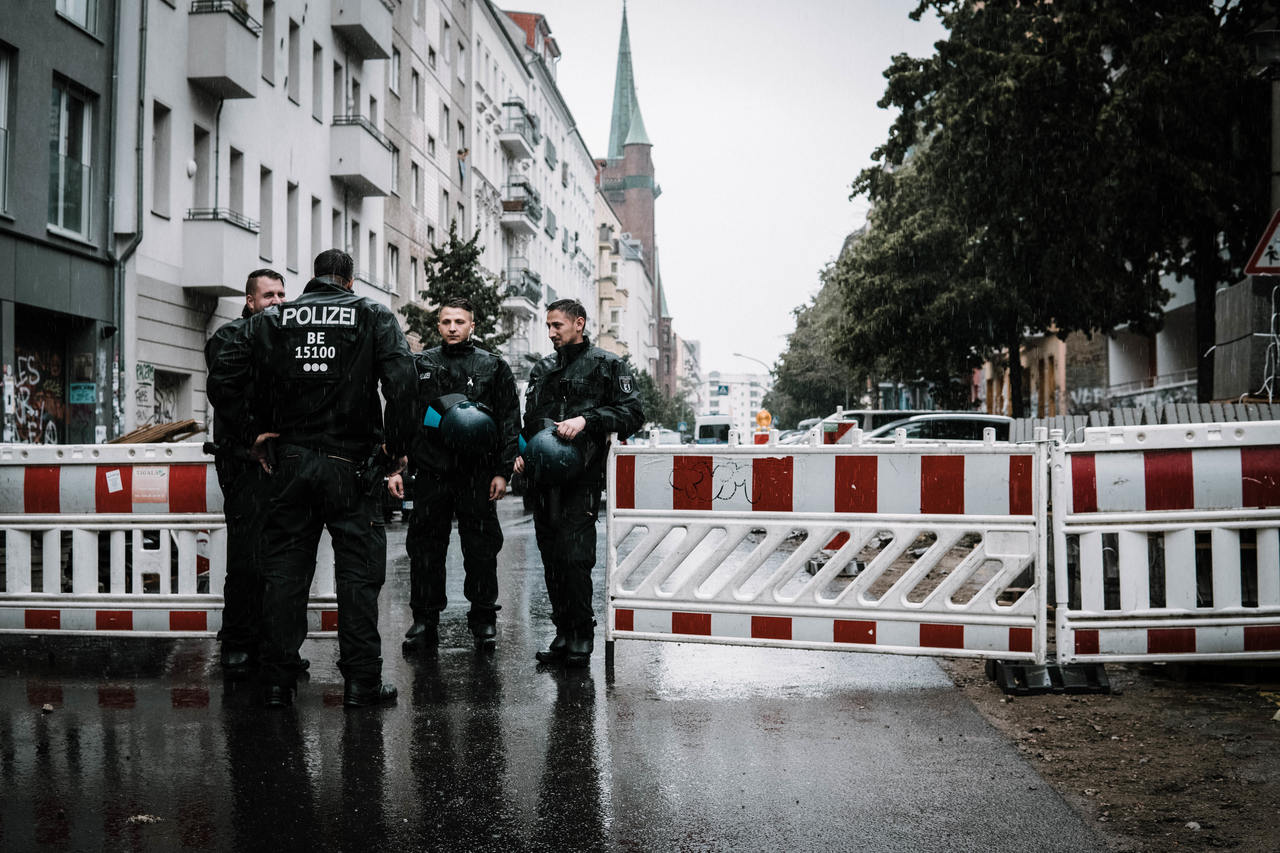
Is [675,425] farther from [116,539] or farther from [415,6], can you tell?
[116,539]

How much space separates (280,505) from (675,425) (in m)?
116

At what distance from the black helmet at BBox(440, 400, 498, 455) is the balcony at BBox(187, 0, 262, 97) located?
57.8ft

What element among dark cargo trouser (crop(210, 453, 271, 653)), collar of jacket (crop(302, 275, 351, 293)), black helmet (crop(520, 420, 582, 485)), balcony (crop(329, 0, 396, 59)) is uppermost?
balcony (crop(329, 0, 396, 59))

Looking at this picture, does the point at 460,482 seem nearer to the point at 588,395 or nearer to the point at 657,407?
the point at 588,395

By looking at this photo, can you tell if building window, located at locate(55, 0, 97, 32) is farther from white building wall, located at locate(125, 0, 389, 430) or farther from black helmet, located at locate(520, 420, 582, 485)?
black helmet, located at locate(520, 420, 582, 485)

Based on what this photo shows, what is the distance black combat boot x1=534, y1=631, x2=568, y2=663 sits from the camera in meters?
6.97

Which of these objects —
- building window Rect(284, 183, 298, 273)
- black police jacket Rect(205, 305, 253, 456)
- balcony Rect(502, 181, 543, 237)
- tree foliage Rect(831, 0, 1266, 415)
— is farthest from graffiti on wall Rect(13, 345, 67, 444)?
balcony Rect(502, 181, 543, 237)

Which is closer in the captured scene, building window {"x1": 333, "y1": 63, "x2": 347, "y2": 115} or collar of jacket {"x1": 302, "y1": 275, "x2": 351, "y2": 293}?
collar of jacket {"x1": 302, "y1": 275, "x2": 351, "y2": 293}

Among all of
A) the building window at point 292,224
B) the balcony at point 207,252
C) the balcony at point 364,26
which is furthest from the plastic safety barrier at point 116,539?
the balcony at point 364,26

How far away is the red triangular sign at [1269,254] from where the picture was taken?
26.7 ft

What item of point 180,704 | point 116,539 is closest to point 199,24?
point 116,539

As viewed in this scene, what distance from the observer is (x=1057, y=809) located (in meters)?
4.23

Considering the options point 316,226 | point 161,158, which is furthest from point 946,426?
point 316,226

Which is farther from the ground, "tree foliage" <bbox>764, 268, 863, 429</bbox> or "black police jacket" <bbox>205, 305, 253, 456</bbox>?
"tree foliage" <bbox>764, 268, 863, 429</bbox>
